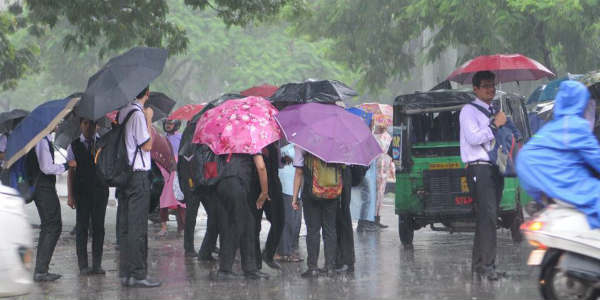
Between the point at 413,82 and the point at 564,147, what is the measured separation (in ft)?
131

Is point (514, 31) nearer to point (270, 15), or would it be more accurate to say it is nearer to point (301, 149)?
point (270, 15)

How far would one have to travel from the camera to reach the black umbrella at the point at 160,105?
44.9 ft

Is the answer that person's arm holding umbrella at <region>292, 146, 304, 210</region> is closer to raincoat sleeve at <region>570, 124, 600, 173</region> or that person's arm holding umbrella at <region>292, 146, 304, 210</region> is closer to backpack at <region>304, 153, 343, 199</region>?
backpack at <region>304, 153, 343, 199</region>

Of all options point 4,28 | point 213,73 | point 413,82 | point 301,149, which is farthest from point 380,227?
point 213,73

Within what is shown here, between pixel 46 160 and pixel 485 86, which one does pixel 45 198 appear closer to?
pixel 46 160

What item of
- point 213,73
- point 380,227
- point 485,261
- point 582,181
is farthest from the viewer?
point 213,73

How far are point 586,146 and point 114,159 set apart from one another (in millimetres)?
4503

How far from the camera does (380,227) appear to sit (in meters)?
17.3

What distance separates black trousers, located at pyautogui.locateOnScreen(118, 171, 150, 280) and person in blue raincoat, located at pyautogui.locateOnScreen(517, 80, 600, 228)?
12.5ft

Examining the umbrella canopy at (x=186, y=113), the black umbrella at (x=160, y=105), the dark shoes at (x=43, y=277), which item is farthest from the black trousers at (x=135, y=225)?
the umbrella canopy at (x=186, y=113)

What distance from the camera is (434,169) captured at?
45.0 feet

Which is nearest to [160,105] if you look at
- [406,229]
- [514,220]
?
[406,229]

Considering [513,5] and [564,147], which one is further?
[513,5]

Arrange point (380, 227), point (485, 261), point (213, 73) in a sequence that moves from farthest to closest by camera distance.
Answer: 1. point (213, 73)
2. point (380, 227)
3. point (485, 261)
